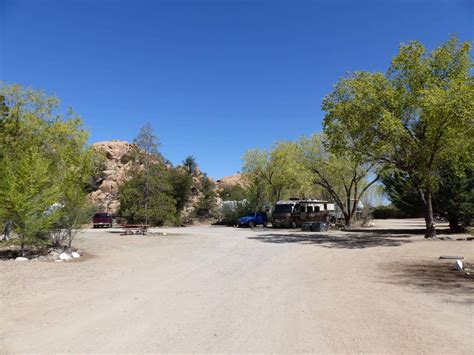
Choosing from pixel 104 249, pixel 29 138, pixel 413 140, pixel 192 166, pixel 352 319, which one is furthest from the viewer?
pixel 192 166

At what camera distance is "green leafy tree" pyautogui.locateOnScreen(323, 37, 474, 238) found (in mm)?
21047

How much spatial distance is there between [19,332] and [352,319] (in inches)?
212

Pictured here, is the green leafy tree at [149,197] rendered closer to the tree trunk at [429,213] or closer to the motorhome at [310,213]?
the motorhome at [310,213]

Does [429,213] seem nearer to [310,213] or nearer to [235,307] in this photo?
[310,213]

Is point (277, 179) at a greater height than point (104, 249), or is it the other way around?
point (277, 179)

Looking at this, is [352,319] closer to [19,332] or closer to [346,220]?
[19,332]

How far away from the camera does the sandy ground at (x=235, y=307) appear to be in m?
5.34

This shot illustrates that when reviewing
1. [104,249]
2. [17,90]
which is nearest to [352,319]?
[104,249]

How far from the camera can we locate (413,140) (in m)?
22.5

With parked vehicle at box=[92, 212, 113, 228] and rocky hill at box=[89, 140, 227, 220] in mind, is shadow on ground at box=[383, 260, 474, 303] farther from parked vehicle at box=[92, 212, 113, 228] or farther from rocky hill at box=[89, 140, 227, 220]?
rocky hill at box=[89, 140, 227, 220]

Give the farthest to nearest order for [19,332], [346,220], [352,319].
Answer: [346,220] → [352,319] → [19,332]

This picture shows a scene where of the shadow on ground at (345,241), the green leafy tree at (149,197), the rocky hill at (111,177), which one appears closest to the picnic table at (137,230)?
the green leafy tree at (149,197)

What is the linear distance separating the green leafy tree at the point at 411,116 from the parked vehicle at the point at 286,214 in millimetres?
14072

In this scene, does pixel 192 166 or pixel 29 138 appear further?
pixel 192 166
